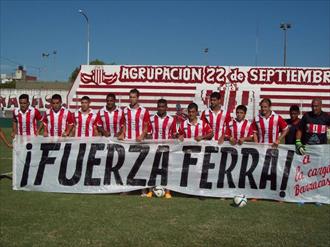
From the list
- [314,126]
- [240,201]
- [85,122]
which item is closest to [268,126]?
[314,126]

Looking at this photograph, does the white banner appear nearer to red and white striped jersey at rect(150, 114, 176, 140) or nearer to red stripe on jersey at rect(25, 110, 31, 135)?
red and white striped jersey at rect(150, 114, 176, 140)

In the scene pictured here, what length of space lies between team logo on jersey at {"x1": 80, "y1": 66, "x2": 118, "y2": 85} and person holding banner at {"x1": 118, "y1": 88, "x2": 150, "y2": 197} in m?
14.8

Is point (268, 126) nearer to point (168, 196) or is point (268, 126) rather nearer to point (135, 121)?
point (168, 196)

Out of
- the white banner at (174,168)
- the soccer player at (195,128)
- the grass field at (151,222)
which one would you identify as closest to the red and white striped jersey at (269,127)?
the white banner at (174,168)

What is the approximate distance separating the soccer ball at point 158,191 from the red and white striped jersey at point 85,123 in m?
1.91

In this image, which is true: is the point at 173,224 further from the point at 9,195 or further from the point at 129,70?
the point at 129,70

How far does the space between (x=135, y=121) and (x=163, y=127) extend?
0.55 metres

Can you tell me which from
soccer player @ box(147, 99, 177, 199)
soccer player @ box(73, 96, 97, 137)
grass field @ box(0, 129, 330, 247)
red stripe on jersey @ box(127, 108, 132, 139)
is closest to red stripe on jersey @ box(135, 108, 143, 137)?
red stripe on jersey @ box(127, 108, 132, 139)

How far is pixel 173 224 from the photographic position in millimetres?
5371

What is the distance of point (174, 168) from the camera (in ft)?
23.4

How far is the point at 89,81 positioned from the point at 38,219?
17.5 metres

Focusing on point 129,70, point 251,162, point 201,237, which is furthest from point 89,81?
point 201,237

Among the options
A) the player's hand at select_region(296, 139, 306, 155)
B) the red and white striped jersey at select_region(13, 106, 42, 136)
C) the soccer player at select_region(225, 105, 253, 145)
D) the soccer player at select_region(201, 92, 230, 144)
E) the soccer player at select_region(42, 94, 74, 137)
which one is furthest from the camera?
the red and white striped jersey at select_region(13, 106, 42, 136)

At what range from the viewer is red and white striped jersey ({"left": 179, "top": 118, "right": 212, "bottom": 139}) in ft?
24.2
